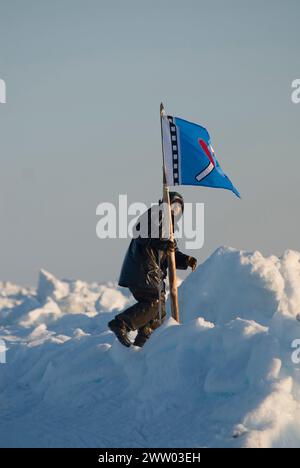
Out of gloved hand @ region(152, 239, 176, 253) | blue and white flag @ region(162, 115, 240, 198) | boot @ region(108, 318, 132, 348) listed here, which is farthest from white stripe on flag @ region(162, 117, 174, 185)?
boot @ region(108, 318, 132, 348)

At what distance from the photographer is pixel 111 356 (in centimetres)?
892

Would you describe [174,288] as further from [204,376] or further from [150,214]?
[204,376]

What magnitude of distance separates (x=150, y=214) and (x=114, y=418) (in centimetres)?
216

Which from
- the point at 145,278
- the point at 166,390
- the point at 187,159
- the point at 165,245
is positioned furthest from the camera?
the point at 187,159

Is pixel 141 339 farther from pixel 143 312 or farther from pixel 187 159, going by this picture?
pixel 187 159

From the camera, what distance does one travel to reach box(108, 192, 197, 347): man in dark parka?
911 centimetres

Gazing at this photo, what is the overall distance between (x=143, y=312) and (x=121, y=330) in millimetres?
314

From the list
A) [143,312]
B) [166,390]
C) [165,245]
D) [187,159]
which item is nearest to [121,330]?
[143,312]

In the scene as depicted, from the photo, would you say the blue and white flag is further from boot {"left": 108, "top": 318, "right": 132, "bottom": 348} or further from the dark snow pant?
boot {"left": 108, "top": 318, "right": 132, "bottom": 348}

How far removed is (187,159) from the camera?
9.38 meters

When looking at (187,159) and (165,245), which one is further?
(187,159)

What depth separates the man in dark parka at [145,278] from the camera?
911 centimetres

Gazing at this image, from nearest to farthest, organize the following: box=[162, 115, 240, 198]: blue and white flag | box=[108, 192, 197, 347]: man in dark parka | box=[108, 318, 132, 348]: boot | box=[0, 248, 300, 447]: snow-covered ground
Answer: box=[0, 248, 300, 447]: snow-covered ground < box=[108, 318, 132, 348]: boot < box=[108, 192, 197, 347]: man in dark parka < box=[162, 115, 240, 198]: blue and white flag

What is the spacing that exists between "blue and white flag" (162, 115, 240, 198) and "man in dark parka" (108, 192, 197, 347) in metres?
0.22
